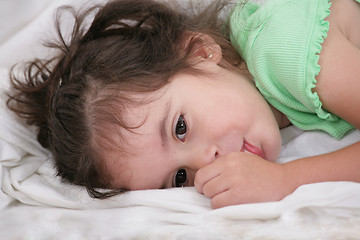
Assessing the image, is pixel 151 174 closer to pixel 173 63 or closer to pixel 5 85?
pixel 173 63

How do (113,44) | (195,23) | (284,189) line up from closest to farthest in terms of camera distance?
(284,189)
(113,44)
(195,23)

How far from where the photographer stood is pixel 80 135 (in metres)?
1.22

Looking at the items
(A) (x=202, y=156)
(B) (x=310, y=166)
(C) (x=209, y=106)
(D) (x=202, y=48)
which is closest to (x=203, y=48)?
(D) (x=202, y=48)

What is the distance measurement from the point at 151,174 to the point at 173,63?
11.5 inches

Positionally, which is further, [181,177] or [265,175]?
[181,177]

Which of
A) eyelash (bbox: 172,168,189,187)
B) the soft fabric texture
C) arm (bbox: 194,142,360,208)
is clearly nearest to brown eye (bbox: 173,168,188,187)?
eyelash (bbox: 172,168,189,187)

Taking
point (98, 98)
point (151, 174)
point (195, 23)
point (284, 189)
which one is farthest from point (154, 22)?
point (284, 189)

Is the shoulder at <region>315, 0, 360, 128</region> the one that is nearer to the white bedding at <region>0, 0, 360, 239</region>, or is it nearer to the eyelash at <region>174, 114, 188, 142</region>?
the white bedding at <region>0, 0, 360, 239</region>

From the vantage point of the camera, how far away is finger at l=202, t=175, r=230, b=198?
111 cm

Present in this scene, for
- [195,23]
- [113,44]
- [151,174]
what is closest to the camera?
[151,174]

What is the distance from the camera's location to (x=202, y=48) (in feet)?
4.47

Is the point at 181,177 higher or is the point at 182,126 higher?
the point at 182,126

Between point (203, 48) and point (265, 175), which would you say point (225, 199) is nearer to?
point (265, 175)

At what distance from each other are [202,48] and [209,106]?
0.24 metres
